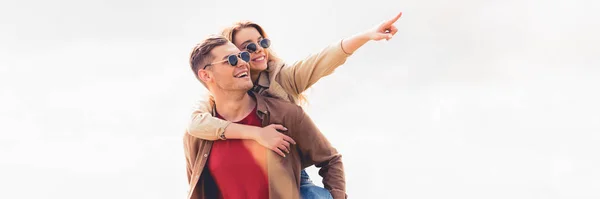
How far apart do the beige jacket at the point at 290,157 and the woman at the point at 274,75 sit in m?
0.11

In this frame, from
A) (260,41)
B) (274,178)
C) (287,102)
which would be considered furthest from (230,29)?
(274,178)

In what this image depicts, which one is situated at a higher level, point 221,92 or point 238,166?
point 221,92

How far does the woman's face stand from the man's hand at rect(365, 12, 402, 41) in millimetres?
1091

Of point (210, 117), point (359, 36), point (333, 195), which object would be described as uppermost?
point (359, 36)

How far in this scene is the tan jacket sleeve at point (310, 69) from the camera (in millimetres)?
8203

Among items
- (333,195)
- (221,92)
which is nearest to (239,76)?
(221,92)

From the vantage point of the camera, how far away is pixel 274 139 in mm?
7984

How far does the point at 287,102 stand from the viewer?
8.34 meters

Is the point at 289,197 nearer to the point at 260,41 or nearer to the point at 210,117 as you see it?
the point at 210,117

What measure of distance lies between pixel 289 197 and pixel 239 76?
107cm

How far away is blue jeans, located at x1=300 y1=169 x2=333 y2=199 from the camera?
8.10 metres

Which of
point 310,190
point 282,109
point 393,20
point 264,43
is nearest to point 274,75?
point 264,43

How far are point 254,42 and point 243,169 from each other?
48.4 inches

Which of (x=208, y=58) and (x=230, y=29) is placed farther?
(x=230, y=29)
